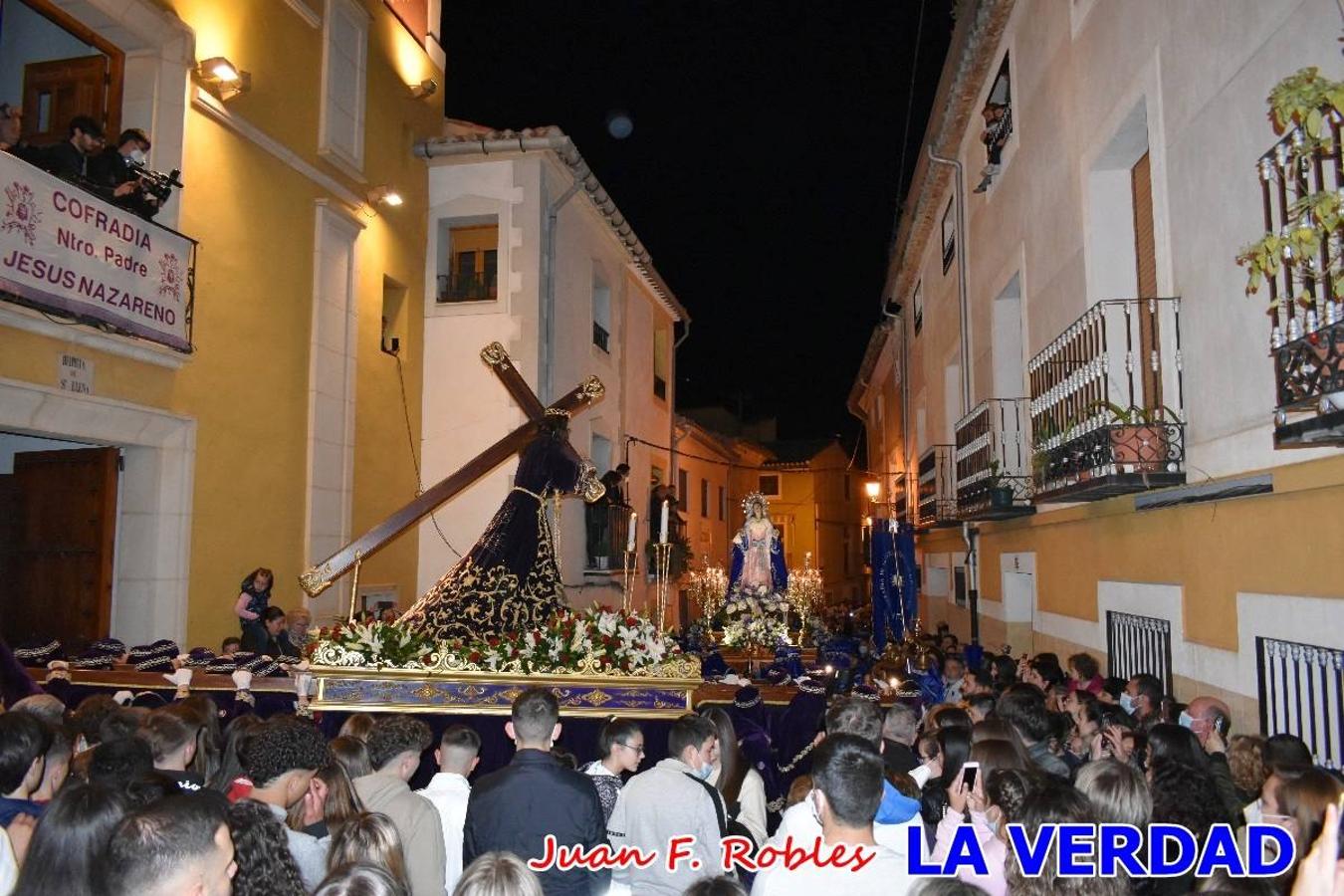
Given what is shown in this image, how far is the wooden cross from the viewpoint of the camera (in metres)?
8.12

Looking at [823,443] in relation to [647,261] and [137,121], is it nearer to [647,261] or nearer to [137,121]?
[647,261]

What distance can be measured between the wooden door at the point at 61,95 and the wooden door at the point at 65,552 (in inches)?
130

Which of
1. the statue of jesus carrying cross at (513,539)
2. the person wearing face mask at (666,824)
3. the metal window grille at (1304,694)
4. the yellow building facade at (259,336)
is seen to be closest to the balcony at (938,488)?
the statue of jesus carrying cross at (513,539)

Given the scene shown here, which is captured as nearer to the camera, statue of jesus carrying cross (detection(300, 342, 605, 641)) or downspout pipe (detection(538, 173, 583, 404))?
statue of jesus carrying cross (detection(300, 342, 605, 641))

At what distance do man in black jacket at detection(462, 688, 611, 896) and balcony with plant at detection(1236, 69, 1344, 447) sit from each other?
3.38 meters

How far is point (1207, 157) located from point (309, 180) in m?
10.3

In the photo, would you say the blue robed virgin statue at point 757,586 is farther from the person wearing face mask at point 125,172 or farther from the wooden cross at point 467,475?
the person wearing face mask at point 125,172

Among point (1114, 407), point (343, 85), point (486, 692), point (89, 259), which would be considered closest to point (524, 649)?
point (486, 692)

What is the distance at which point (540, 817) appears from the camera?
404 centimetres

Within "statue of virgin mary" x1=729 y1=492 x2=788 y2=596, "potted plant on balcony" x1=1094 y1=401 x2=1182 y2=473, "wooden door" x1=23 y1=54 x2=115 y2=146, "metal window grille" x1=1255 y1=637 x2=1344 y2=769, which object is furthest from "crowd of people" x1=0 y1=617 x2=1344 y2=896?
"statue of virgin mary" x1=729 y1=492 x2=788 y2=596

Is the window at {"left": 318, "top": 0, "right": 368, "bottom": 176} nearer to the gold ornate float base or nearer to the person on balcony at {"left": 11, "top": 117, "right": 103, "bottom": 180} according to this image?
the person on balcony at {"left": 11, "top": 117, "right": 103, "bottom": 180}

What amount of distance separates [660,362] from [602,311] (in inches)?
204

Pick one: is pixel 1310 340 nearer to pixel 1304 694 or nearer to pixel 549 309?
pixel 1304 694

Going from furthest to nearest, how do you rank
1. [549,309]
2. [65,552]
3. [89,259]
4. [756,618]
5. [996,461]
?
[549,309] → [756,618] → [996,461] → [65,552] → [89,259]
